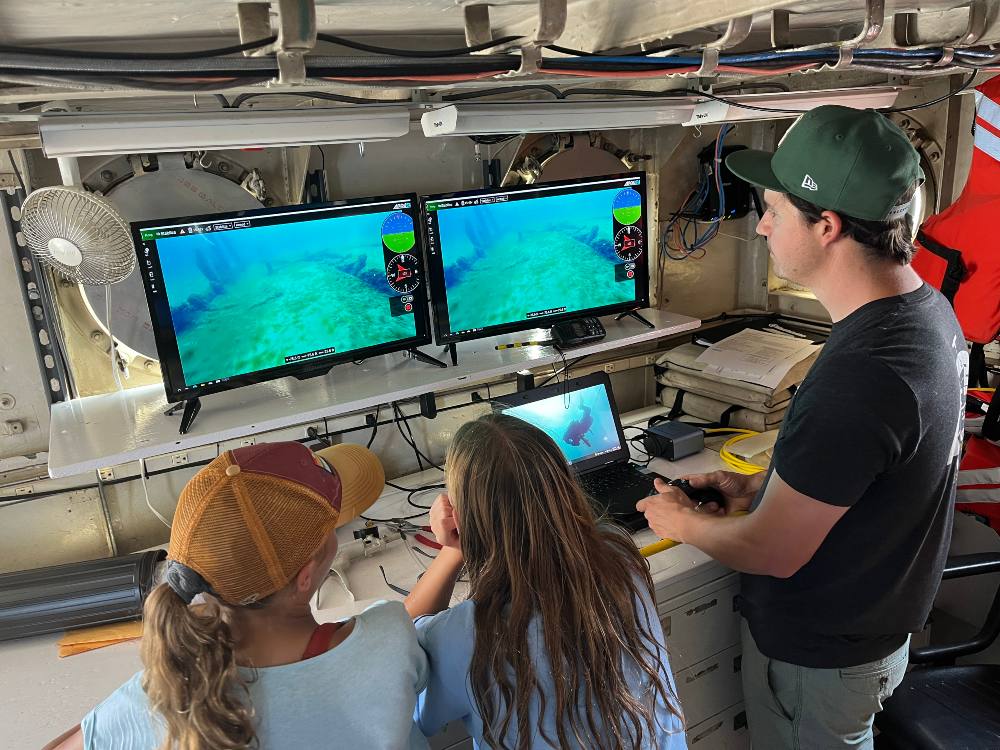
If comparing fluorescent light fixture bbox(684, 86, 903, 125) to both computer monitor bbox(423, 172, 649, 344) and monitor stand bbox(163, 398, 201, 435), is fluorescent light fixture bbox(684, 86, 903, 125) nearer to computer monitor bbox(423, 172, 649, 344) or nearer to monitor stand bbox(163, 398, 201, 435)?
computer monitor bbox(423, 172, 649, 344)

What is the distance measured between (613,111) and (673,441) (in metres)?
0.99

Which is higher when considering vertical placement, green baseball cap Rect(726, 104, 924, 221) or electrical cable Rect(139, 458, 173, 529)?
green baseball cap Rect(726, 104, 924, 221)

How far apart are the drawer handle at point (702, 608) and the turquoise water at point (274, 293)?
3.17 ft

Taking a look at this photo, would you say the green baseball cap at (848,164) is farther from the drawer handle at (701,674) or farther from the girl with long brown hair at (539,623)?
the drawer handle at (701,674)

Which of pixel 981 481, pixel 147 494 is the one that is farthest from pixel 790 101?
pixel 147 494

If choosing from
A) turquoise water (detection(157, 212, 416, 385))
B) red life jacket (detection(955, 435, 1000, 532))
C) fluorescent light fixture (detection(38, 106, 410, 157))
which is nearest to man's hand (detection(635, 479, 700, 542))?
turquoise water (detection(157, 212, 416, 385))

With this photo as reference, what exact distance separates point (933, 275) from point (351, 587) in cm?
173

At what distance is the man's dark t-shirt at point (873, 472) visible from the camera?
111 centimetres

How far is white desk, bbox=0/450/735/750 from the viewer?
4.25 feet

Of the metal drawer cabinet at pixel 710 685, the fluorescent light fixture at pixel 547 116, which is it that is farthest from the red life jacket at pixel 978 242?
the metal drawer cabinet at pixel 710 685

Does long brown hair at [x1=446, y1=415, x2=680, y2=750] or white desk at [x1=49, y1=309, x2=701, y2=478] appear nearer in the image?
long brown hair at [x1=446, y1=415, x2=680, y2=750]

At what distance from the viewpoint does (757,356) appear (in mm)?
2389

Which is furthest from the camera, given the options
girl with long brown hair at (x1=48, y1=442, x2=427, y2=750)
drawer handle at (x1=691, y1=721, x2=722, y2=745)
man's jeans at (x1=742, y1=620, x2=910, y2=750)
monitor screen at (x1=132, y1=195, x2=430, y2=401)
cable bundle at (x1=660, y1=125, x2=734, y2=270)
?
cable bundle at (x1=660, y1=125, x2=734, y2=270)

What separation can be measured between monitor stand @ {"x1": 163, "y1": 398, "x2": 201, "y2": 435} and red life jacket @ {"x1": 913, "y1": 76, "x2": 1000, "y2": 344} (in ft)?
6.23
